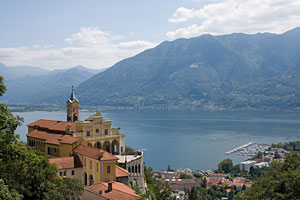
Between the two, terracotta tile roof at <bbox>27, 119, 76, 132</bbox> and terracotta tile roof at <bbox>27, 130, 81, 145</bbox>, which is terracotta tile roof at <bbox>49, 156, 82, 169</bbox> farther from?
terracotta tile roof at <bbox>27, 119, 76, 132</bbox>

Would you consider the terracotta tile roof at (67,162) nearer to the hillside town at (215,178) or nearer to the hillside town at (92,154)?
the hillside town at (92,154)

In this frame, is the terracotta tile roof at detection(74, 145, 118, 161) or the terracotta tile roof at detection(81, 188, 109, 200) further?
the terracotta tile roof at detection(74, 145, 118, 161)

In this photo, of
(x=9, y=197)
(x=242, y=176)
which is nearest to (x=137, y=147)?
(x=242, y=176)

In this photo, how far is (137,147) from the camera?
11069 cm

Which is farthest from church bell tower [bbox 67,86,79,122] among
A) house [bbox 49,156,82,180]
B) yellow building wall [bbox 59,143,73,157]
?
house [bbox 49,156,82,180]

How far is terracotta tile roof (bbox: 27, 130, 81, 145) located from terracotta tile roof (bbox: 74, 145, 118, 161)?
1466mm

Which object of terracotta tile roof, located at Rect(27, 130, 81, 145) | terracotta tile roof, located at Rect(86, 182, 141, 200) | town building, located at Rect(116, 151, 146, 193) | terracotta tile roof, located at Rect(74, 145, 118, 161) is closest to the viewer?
terracotta tile roof, located at Rect(86, 182, 141, 200)

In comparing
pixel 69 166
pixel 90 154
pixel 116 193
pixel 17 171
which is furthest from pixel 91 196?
pixel 69 166

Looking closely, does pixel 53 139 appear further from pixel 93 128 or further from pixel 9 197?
pixel 9 197

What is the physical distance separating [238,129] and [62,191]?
143 meters

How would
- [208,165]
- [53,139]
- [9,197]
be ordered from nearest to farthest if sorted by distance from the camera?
[9,197] < [53,139] < [208,165]

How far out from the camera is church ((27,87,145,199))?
2908 cm

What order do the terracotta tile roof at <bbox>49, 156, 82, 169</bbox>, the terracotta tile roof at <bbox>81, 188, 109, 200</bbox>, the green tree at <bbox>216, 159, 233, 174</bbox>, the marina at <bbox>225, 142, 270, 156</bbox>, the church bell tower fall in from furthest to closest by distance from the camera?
the marina at <bbox>225, 142, 270, 156</bbox>
the green tree at <bbox>216, 159, 233, 174</bbox>
the church bell tower
the terracotta tile roof at <bbox>49, 156, 82, 169</bbox>
the terracotta tile roof at <bbox>81, 188, 109, 200</bbox>

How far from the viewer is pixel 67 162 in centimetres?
3181
